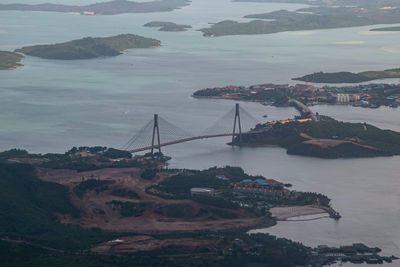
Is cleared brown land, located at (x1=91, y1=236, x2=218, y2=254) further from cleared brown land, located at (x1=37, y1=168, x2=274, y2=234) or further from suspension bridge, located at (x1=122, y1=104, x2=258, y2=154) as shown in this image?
suspension bridge, located at (x1=122, y1=104, x2=258, y2=154)

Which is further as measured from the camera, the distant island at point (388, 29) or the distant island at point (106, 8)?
the distant island at point (106, 8)

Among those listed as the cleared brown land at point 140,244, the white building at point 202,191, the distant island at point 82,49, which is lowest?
the cleared brown land at point 140,244

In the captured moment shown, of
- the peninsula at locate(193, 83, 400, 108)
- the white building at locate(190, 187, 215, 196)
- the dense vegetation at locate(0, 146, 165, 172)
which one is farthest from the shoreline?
the peninsula at locate(193, 83, 400, 108)

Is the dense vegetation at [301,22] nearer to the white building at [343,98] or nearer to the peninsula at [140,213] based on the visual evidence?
the white building at [343,98]

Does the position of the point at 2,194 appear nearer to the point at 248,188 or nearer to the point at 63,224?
the point at 63,224

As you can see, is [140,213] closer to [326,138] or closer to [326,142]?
[326,142]

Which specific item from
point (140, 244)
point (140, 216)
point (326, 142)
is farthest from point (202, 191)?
point (326, 142)

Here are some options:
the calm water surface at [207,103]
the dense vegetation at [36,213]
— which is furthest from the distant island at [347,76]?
the dense vegetation at [36,213]
